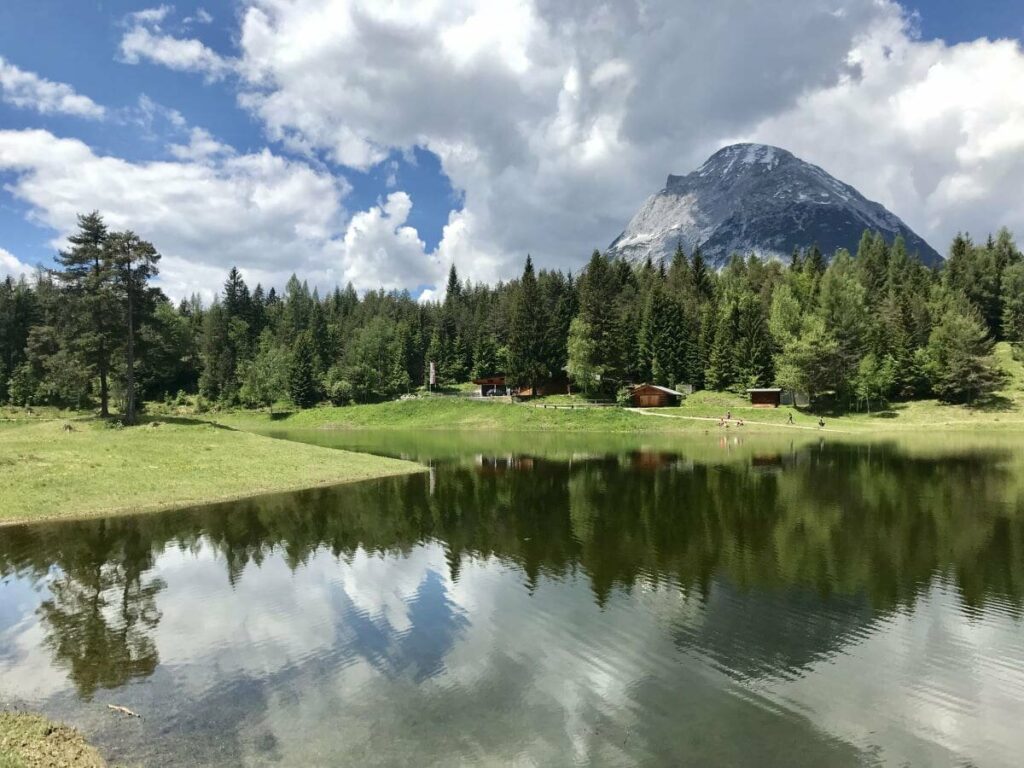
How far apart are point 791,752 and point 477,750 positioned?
5.52m

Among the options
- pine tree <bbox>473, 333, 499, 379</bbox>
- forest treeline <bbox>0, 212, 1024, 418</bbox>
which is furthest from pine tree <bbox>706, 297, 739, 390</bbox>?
pine tree <bbox>473, 333, 499, 379</bbox>

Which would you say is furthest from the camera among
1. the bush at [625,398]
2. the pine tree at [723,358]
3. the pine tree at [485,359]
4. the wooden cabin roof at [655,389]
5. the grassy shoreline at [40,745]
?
the pine tree at [485,359]

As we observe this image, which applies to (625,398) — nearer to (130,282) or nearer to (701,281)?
(701,281)

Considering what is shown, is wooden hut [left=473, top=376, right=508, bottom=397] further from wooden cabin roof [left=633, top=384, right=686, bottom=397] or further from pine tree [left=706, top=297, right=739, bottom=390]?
pine tree [left=706, top=297, right=739, bottom=390]

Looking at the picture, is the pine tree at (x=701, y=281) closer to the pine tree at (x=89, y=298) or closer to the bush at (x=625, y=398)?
the bush at (x=625, y=398)

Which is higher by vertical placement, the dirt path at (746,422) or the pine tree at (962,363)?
the pine tree at (962,363)

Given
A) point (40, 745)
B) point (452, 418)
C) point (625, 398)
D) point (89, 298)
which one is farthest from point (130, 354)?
point (625, 398)

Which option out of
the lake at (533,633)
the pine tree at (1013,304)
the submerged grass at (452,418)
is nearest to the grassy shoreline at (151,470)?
the lake at (533,633)

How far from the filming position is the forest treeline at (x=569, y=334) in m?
67.3

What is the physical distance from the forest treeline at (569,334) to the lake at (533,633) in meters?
50.6

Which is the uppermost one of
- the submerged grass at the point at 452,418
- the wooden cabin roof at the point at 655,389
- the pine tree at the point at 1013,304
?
the pine tree at the point at 1013,304

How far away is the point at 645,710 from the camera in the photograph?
1173cm

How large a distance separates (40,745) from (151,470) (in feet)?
102

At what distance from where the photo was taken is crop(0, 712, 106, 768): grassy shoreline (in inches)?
374
